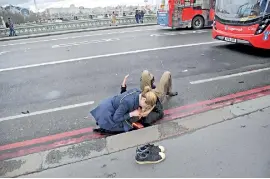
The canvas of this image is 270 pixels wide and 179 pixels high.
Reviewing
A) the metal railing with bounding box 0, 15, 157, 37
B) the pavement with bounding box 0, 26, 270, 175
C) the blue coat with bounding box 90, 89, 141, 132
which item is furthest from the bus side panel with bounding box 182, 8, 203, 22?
the blue coat with bounding box 90, 89, 141, 132

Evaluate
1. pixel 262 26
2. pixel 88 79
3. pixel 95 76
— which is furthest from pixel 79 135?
pixel 262 26

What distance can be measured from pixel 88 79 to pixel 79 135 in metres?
2.92

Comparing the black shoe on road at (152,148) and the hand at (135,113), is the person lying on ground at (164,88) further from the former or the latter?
the black shoe on road at (152,148)

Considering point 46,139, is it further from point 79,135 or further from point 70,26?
point 70,26

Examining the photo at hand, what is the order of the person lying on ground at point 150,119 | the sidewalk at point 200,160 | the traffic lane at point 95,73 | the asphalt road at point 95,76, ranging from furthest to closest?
the traffic lane at point 95,73, the asphalt road at point 95,76, the person lying on ground at point 150,119, the sidewalk at point 200,160

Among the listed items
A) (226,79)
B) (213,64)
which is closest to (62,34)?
(213,64)

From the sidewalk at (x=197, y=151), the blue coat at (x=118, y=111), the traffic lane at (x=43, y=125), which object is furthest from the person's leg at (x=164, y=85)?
the traffic lane at (x=43, y=125)

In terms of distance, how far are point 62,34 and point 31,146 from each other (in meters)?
15.7

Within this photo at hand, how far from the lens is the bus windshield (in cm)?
715

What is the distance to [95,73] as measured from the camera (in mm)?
6992

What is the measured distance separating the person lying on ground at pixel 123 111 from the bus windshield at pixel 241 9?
5801 mm

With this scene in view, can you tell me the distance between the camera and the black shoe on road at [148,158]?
2873 millimetres

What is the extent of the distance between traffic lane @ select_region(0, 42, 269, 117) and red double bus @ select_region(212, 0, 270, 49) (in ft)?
1.89

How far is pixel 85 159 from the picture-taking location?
3.08 m
